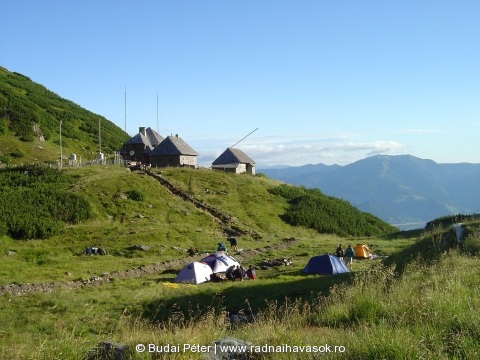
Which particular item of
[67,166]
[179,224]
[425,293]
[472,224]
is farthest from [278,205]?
[425,293]

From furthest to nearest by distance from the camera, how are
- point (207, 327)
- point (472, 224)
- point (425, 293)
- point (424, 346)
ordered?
point (472, 224) < point (425, 293) < point (207, 327) < point (424, 346)

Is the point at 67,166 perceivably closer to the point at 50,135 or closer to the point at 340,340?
the point at 50,135

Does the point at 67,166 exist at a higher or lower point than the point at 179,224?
higher

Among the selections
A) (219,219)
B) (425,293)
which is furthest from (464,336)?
(219,219)

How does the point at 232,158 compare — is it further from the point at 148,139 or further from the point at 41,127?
the point at 41,127

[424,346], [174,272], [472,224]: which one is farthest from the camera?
[174,272]

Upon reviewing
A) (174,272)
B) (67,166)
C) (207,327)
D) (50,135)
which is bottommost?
(174,272)

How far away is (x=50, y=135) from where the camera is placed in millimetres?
71000

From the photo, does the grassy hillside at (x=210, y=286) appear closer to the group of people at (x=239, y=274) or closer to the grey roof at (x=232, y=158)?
the group of people at (x=239, y=274)

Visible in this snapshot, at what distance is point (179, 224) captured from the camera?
4097 cm

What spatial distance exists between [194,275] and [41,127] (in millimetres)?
56733

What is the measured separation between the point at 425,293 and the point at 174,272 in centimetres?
1872

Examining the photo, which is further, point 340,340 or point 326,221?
point 326,221

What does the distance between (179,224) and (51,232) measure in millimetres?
10490
